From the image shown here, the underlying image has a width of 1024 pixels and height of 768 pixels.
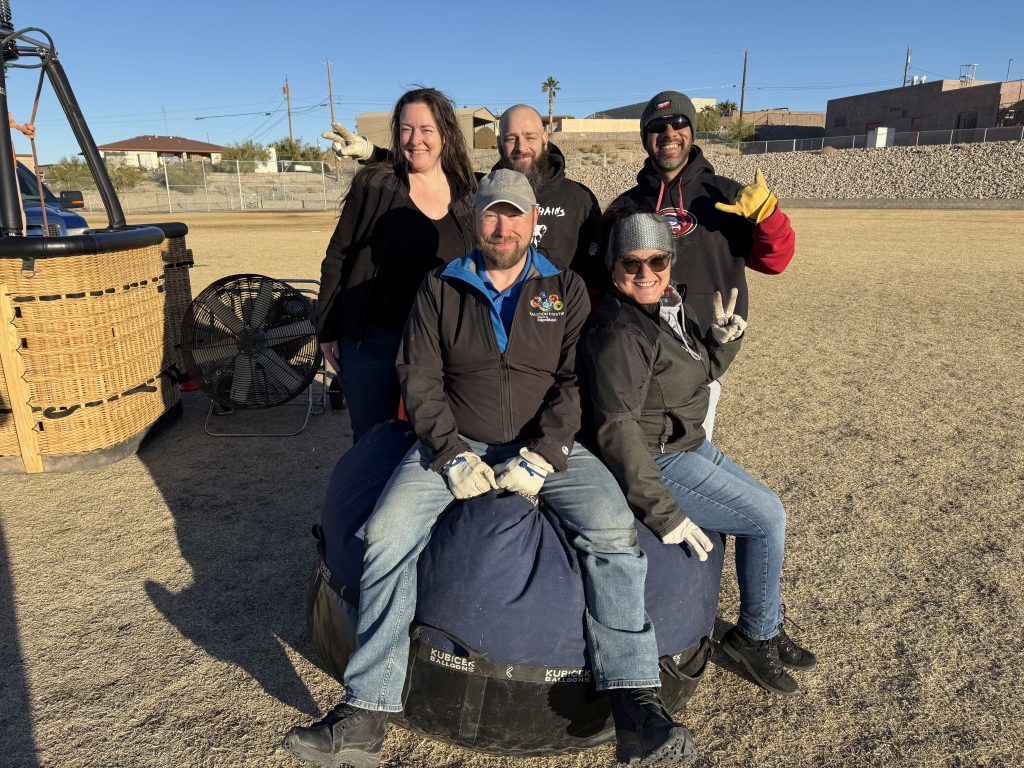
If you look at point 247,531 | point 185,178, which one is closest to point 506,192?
point 247,531

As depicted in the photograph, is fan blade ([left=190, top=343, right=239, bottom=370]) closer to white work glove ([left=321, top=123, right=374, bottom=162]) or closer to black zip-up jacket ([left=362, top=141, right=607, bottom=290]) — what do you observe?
white work glove ([left=321, top=123, right=374, bottom=162])

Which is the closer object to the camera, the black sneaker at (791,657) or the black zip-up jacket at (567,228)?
the black sneaker at (791,657)

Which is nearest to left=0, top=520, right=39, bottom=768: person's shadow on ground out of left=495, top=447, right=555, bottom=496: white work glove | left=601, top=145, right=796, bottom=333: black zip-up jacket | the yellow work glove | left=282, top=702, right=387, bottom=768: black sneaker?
left=282, top=702, right=387, bottom=768: black sneaker

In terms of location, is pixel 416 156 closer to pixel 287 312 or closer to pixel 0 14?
pixel 287 312

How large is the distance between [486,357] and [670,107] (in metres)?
1.78

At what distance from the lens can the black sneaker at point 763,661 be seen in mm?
3086

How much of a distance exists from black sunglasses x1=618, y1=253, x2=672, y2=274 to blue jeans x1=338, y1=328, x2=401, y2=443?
1306mm

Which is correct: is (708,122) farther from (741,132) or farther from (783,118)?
(783,118)

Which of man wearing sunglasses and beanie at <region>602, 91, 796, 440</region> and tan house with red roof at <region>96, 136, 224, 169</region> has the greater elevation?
tan house with red roof at <region>96, 136, 224, 169</region>


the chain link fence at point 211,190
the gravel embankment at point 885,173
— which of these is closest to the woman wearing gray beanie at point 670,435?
the gravel embankment at point 885,173

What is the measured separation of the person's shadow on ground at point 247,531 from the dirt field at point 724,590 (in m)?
0.02

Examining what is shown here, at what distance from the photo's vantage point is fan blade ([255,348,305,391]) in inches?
234

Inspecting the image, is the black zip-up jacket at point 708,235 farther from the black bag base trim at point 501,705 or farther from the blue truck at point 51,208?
the blue truck at point 51,208

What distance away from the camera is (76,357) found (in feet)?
16.4
